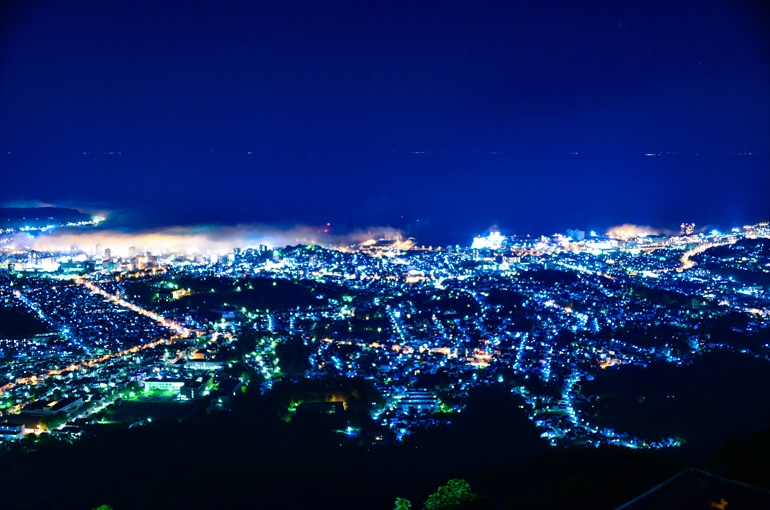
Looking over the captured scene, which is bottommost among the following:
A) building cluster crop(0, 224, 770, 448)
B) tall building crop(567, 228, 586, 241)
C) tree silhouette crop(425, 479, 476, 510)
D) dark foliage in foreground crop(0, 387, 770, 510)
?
dark foliage in foreground crop(0, 387, 770, 510)

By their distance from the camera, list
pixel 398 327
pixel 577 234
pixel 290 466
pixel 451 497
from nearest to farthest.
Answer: pixel 451 497, pixel 290 466, pixel 398 327, pixel 577 234

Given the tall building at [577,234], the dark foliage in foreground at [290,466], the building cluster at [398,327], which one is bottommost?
the dark foliage in foreground at [290,466]

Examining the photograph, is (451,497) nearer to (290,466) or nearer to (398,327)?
(290,466)

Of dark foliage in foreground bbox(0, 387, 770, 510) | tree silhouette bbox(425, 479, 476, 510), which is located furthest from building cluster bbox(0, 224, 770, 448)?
tree silhouette bbox(425, 479, 476, 510)

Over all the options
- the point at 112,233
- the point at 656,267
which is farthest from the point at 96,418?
the point at 112,233

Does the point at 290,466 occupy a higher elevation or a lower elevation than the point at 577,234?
lower

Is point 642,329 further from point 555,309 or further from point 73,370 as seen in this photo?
point 73,370

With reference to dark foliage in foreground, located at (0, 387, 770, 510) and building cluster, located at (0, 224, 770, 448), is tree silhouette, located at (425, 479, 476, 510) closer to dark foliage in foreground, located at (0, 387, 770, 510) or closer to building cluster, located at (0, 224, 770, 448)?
dark foliage in foreground, located at (0, 387, 770, 510)

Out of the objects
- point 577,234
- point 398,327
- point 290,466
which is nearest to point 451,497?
point 290,466

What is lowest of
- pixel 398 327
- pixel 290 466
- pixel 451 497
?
pixel 290 466

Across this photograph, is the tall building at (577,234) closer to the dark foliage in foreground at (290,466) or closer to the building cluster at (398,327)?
the building cluster at (398,327)

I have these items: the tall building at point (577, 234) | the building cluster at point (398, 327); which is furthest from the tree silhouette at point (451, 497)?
the tall building at point (577, 234)
